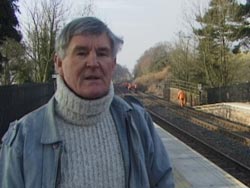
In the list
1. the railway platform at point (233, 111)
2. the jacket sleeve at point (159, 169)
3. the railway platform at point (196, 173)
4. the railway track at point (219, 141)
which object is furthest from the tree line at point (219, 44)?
the jacket sleeve at point (159, 169)

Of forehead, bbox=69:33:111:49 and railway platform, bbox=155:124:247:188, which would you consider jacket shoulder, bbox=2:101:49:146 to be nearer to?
forehead, bbox=69:33:111:49

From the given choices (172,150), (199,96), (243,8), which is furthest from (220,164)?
(243,8)

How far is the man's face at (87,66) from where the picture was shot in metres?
2.57

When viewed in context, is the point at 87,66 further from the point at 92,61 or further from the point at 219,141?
the point at 219,141

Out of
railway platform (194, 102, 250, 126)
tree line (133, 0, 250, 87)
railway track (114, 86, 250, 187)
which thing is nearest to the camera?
railway track (114, 86, 250, 187)

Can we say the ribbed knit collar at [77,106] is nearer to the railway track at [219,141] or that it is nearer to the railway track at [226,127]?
the railway track at [219,141]

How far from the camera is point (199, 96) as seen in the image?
1794 inches

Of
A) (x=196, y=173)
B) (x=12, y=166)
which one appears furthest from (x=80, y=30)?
(x=196, y=173)

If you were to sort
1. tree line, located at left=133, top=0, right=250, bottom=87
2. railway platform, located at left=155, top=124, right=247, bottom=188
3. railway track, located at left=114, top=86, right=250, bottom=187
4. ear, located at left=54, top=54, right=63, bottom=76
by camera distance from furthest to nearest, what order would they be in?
tree line, located at left=133, top=0, right=250, bottom=87 → railway track, located at left=114, top=86, right=250, bottom=187 → railway platform, located at left=155, top=124, right=247, bottom=188 → ear, located at left=54, top=54, right=63, bottom=76

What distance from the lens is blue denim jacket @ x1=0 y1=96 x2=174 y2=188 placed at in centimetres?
246

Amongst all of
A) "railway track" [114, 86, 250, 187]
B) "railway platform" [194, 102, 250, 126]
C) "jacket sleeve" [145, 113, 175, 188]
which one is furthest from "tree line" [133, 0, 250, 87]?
"jacket sleeve" [145, 113, 175, 188]

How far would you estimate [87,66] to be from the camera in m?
2.58

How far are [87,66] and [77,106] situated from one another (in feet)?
0.65

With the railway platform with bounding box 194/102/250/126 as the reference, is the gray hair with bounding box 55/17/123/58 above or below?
above
